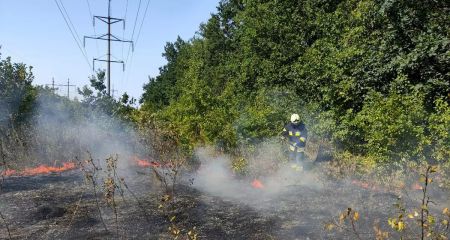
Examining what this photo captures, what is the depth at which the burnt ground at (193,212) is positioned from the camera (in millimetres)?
6707

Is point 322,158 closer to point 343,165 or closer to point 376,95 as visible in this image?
point 343,165

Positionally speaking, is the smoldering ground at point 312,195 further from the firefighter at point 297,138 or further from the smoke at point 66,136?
the smoke at point 66,136

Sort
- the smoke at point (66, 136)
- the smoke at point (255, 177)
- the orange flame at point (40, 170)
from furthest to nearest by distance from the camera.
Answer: the smoke at point (66, 136)
the orange flame at point (40, 170)
the smoke at point (255, 177)

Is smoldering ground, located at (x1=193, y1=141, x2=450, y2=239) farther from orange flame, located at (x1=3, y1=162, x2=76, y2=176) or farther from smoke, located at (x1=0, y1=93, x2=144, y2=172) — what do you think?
smoke, located at (x1=0, y1=93, x2=144, y2=172)

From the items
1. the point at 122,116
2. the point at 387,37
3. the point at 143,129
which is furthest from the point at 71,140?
the point at 387,37

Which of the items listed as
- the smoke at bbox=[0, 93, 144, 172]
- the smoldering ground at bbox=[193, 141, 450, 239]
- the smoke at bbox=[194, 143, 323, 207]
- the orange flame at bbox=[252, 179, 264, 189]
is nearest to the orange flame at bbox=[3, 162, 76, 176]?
the smoke at bbox=[0, 93, 144, 172]

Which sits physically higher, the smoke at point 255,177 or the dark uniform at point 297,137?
the dark uniform at point 297,137

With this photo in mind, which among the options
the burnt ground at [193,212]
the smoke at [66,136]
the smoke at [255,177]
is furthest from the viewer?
the smoke at [66,136]

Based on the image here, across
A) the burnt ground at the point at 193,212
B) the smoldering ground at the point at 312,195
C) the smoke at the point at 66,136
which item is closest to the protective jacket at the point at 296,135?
the smoldering ground at the point at 312,195

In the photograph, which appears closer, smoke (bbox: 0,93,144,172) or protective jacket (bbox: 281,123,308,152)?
protective jacket (bbox: 281,123,308,152)

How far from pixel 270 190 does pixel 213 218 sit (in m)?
3.06

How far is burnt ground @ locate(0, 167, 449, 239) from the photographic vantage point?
6707 millimetres

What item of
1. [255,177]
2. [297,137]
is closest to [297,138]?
[297,137]

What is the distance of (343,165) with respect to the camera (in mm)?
11609
